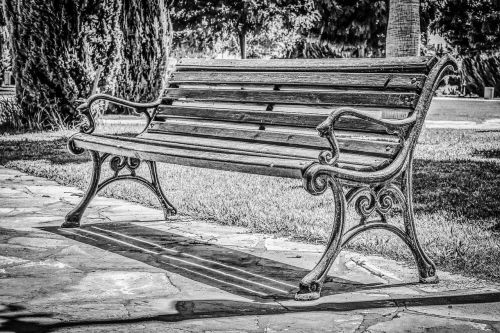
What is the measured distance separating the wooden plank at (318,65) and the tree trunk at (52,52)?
6436mm

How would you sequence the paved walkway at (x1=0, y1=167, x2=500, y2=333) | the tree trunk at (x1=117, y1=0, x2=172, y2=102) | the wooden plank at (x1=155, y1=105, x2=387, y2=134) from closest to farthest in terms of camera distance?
1. the paved walkway at (x1=0, y1=167, x2=500, y2=333)
2. the wooden plank at (x1=155, y1=105, x2=387, y2=134)
3. the tree trunk at (x1=117, y1=0, x2=172, y2=102)

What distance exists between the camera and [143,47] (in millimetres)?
16953

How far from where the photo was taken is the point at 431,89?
3902mm

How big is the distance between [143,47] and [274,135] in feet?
41.8

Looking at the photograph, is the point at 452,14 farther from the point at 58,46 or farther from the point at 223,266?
the point at 223,266

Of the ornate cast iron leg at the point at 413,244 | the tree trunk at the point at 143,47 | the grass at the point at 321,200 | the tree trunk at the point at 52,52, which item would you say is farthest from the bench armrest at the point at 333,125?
the tree trunk at the point at 143,47

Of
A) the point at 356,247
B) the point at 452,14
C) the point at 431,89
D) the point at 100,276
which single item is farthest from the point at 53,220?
the point at 452,14

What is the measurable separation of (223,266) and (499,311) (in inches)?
61.0

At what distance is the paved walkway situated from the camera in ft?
10.5

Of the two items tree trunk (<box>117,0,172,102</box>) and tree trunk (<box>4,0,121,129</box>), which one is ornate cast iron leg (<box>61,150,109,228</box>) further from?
tree trunk (<box>117,0,172,102</box>)

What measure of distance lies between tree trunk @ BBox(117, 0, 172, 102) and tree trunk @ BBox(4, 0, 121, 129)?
4.62 metres

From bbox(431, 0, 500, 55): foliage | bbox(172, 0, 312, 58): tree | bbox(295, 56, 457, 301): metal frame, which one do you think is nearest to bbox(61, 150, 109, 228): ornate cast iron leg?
bbox(295, 56, 457, 301): metal frame

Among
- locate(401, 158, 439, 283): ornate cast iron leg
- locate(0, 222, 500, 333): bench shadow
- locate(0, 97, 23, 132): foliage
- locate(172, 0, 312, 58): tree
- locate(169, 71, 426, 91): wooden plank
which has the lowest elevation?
locate(0, 222, 500, 333): bench shadow

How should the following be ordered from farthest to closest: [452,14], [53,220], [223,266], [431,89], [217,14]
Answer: [452,14], [217,14], [53,220], [223,266], [431,89]
